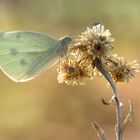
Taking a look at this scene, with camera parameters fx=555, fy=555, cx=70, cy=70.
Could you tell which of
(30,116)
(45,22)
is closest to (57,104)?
(30,116)

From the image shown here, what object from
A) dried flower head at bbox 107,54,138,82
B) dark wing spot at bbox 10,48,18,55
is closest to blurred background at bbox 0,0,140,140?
dark wing spot at bbox 10,48,18,55

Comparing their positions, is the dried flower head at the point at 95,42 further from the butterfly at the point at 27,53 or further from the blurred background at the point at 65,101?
the blurred background at the point at 65,101

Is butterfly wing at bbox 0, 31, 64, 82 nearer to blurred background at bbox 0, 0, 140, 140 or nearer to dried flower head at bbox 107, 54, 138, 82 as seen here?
dried flower head at bbox 107, 54, 138, 82

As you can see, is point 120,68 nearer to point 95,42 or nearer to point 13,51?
point 95,42

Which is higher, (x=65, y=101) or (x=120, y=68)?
(x=65, y=101)

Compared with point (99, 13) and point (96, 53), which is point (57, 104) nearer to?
point (99, 13)

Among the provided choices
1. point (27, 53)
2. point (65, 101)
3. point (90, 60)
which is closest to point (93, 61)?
point (90, 60)

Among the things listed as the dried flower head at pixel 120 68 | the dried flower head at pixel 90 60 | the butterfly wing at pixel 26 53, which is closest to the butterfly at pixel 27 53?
the butterfly wing at pixel 26 53
